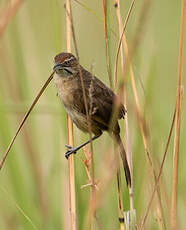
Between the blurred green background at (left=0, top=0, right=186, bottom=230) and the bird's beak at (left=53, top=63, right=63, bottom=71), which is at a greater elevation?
the bird's beak at (left=53, top=63, right=63, bottom=71)

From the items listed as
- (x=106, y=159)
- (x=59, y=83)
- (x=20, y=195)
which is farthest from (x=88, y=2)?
(x=106, y=159)

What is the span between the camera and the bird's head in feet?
11.4

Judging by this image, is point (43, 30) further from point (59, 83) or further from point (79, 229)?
point (79, 229)

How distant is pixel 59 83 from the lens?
3811mm

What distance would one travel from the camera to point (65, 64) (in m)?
3.59

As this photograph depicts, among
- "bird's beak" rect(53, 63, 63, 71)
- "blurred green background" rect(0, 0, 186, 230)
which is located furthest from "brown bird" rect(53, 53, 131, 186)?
"blurred green background" rect(0, 0, 186, 230)

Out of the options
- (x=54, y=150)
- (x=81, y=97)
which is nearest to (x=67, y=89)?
(x=81, y=97)

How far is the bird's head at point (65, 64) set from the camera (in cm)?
346

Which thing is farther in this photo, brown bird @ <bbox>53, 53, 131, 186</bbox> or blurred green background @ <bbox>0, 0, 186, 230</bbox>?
brown bird @ <bbox>53, 53, 131, 186</bbox>

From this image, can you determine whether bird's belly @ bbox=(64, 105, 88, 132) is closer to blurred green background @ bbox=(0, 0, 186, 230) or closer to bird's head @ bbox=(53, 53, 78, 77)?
blurred green background @ bbox=(0, 0, 186, 230)

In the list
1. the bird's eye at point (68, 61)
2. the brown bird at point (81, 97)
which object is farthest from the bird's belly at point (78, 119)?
the bird's eye at point (68, 61)

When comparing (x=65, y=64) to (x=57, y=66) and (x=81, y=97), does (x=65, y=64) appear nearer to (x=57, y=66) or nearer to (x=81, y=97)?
(x=57, y=66)

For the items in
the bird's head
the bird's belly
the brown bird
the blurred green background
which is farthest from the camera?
the bird's belly

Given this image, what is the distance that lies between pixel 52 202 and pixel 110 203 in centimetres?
55
